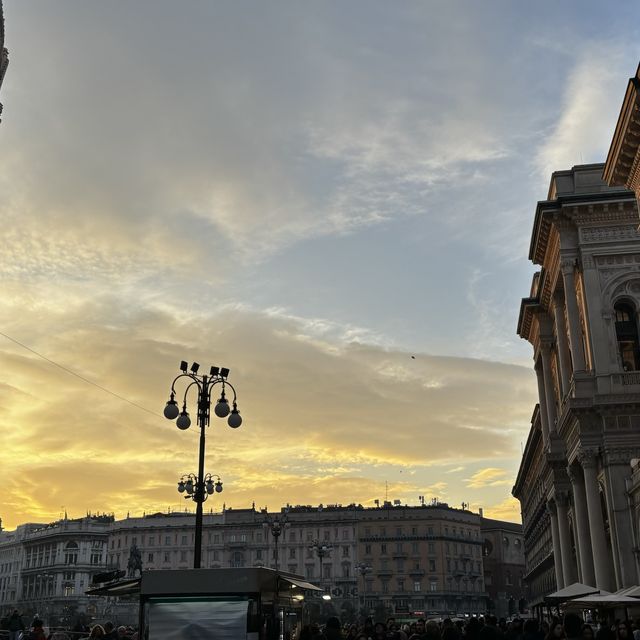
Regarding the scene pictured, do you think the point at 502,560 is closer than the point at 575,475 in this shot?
No

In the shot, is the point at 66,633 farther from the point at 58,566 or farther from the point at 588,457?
the point at 58,566

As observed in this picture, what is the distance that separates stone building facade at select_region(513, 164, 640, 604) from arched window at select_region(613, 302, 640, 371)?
1.7 inches

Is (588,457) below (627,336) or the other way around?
below

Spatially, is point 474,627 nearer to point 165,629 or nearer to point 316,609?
point 165,629

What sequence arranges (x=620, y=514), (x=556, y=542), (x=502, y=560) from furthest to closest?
(x=502, y=560)
(x=556, y=542)
(x=620, y=514)

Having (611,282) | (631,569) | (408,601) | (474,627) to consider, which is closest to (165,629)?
(474,627)

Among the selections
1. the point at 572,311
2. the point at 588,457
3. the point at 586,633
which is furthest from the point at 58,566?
the point at 586,633

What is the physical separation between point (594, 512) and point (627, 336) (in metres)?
7.80

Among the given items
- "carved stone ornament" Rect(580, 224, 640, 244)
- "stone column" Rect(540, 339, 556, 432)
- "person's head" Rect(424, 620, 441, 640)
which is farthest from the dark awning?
"stone column" Rect(540, 339, 556, 432)

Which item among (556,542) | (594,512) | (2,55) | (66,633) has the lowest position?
(66,633)

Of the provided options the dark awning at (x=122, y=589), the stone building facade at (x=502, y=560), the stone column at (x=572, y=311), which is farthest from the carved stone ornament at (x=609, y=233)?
the stone building facade at (x=502, y=560)

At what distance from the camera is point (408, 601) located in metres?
121

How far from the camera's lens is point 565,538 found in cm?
4572

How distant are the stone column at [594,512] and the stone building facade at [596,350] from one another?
1.6 inches
